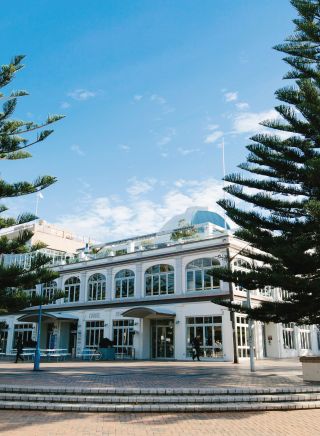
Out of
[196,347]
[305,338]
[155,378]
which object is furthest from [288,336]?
[155,378]

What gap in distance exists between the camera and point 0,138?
12430 mm

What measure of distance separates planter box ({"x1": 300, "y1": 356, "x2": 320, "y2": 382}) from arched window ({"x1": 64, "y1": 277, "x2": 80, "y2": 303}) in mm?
21726

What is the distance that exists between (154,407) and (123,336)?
19.5 metres

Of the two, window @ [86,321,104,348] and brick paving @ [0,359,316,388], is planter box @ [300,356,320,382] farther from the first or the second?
window @ [86,321,104,348]

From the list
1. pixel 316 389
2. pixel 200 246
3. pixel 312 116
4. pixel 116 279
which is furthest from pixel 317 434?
pixel 116 279

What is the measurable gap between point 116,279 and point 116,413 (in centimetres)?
2075

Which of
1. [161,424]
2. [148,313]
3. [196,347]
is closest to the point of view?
[161,424]

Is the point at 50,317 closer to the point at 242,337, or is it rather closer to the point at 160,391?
the point at 242,337

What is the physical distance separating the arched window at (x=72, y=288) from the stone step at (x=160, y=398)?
22.3 meters

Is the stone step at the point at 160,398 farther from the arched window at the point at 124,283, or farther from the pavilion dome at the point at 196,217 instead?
the pavilion dome at the point at 196,217

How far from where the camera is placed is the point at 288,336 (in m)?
28.5

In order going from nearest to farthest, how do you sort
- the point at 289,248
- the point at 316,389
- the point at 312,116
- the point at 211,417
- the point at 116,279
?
the point at 211,417 < the point at 316,389 < the point at 289,248 < the point at 312,116 < the point at 116,279

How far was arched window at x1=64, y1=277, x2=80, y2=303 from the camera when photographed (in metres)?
30.5

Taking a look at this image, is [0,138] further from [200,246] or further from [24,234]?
[200,246]
